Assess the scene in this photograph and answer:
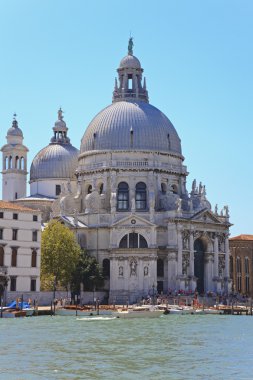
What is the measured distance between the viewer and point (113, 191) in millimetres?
88875

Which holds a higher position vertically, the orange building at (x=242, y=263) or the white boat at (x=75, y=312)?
the orange building at (x=242, y=263)

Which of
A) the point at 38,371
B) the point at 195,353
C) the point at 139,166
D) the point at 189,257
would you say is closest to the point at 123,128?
the point at 139,166

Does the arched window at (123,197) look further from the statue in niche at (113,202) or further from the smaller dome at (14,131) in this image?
the smaller dome at (14,131)

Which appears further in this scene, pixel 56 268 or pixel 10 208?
pixel 56 268

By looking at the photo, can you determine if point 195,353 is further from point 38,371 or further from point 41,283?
point 41,283

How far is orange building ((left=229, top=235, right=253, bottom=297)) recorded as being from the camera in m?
106

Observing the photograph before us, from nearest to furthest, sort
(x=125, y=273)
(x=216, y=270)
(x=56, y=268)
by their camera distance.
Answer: (x=56, y=268)
(x=125, y=273)
(x=216, y=270)

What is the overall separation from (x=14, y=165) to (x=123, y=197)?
1535 cm

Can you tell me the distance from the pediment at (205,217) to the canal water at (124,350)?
33.0 m

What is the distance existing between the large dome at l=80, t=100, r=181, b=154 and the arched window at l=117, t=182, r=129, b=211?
4.03 m

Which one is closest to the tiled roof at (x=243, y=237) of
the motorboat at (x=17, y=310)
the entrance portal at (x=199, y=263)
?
the entrance portal at (x=199, y=263)

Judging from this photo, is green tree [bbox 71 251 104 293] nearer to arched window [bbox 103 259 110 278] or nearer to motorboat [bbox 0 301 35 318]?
arched window [bbox 103 259 110 278]

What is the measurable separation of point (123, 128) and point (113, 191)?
712cm

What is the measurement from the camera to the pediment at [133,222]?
8434 cm
